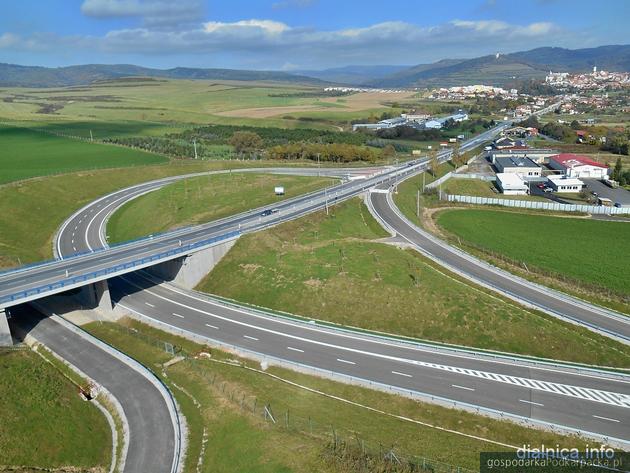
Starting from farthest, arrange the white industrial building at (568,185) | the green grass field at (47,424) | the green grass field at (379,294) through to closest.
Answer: the white industrial building at (568,185), the green grass field at (379,294), the green grass field at (47,424)

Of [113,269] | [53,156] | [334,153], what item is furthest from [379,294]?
[53,156]

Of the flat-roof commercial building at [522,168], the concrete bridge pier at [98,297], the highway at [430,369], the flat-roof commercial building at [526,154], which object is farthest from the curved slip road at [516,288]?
the flat-roof commercial building at [526,154]

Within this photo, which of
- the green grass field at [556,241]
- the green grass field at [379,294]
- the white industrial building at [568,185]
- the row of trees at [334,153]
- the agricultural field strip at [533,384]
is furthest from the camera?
the row of trees at [334,153]

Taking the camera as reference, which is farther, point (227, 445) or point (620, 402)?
point (620, 402)

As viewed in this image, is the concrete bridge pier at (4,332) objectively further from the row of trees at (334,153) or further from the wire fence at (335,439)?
the row of trees at (334,153)

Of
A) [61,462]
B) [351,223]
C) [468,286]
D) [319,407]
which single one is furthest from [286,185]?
[61,462]

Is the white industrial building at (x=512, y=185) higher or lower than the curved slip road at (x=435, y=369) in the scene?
higher

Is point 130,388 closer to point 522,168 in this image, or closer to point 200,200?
point 200,200

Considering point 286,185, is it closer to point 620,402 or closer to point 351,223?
point 351,223
